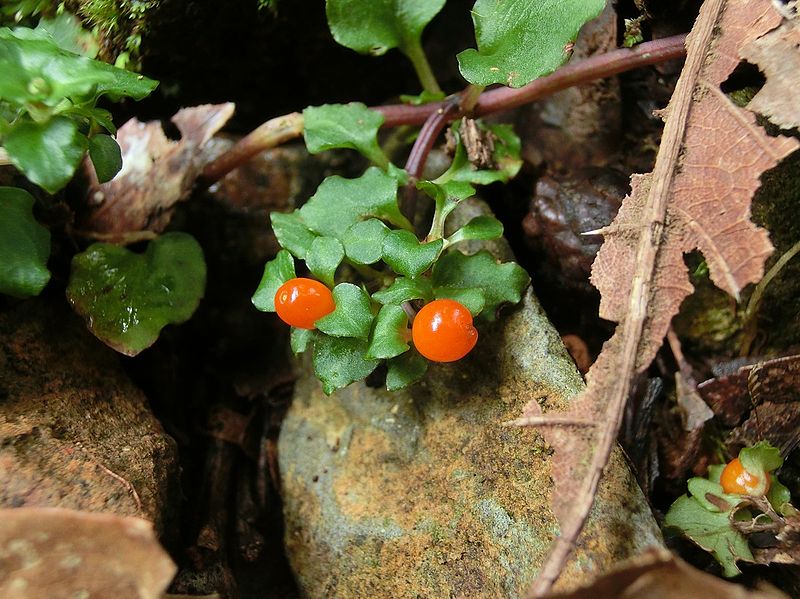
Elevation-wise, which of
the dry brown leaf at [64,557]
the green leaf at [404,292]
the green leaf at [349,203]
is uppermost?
the green leaf at [349,203]

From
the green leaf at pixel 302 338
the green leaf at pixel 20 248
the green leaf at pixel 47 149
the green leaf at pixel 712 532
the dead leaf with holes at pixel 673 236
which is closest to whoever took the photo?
the dead leaf with holes at pixel 673 236

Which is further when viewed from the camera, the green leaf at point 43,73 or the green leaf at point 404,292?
the green leaf at point 404,292

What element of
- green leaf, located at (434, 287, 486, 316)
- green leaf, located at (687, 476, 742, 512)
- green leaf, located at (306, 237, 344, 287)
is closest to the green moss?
green leaf, located at (306, 237, 344, 287)

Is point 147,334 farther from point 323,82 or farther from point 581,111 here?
point 581,111

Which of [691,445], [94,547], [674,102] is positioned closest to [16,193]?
[94,547]

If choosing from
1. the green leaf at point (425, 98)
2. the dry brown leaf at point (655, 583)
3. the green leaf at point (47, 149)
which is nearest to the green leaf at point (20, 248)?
the green leaf at point (47, 149)

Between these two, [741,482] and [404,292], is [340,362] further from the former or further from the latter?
[741,482]

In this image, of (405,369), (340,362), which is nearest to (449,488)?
(405,369)

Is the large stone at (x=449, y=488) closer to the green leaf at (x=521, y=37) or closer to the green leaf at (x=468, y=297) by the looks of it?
the green leaf at (x=468, y=297)
